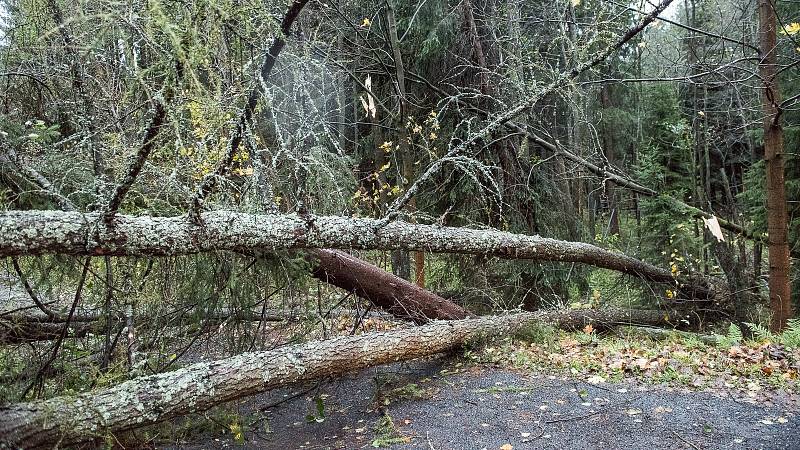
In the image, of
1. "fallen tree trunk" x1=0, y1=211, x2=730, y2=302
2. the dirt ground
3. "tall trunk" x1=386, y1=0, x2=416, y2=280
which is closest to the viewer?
"fallen tree trunk" x1=0, y1=211, x2=730, y2=302

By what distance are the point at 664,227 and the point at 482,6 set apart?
498 centimetres

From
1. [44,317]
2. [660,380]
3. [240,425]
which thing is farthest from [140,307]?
[660,380]

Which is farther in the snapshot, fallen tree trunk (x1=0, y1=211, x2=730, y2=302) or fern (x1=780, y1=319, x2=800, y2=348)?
fern (x1=780, y1=319, x2=800, y2=348)

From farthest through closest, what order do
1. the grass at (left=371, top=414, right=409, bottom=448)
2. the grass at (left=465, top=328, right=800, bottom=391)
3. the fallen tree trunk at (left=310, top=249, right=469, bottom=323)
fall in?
the fallen tree trunk at (left=310, top=249, right=469, bottom=323), the grass at (left=465, top=328, right=800, bottom=391), the grass at (left=371, top=414, right=409, bottom=448)

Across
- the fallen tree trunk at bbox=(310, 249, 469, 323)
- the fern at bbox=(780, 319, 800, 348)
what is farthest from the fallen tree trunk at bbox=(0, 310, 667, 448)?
the fern at bbox=(780, 319, 800, 348)

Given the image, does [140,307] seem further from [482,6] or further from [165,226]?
[482,6]

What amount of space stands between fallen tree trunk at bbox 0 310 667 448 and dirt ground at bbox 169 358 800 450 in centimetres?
37

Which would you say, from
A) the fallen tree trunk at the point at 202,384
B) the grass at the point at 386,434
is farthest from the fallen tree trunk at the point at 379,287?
the grass at the point at 386,434

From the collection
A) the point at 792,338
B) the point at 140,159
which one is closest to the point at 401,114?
the point at 792,338

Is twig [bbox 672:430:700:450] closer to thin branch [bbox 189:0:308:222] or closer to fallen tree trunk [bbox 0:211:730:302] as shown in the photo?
fallen tree trunk [bbox 0:211:730:302]

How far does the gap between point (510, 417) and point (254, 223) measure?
251 cm

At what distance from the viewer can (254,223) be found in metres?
3.99

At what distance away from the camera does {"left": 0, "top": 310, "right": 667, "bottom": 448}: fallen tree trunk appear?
2.94 m

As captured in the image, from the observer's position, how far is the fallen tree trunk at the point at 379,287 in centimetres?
577
